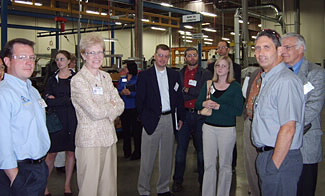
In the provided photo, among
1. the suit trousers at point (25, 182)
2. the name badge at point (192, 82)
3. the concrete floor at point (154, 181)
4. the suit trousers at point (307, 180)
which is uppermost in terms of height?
the name badge at point (192, 82)

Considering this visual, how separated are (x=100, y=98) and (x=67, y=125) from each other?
992 mm

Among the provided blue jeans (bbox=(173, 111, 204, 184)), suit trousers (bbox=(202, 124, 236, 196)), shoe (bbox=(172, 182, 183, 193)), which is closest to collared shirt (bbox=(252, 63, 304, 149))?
suit trousers (bbox=(202, 124, 236, 196))

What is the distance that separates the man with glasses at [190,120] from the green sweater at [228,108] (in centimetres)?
61

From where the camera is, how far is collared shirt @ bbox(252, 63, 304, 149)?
1851mm

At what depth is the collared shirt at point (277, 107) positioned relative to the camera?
185cm

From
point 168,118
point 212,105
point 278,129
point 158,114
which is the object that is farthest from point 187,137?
point 278,129

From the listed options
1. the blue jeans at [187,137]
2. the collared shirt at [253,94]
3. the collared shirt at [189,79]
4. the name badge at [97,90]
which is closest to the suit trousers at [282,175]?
the collared shirt at [253,94]

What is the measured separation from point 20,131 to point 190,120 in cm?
233

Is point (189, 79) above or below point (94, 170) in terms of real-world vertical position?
above

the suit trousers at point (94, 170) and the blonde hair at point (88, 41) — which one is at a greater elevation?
the blonde hair at point (88, 41)

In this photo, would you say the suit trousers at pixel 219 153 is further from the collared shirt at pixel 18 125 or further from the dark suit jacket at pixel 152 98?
the collared shirt at pixel 18 125

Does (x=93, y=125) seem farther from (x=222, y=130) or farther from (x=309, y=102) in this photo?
(x=309, y=102)

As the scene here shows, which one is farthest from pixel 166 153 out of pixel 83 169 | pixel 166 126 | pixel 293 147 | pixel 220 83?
pixel 293 147

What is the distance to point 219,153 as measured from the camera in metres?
3.23
